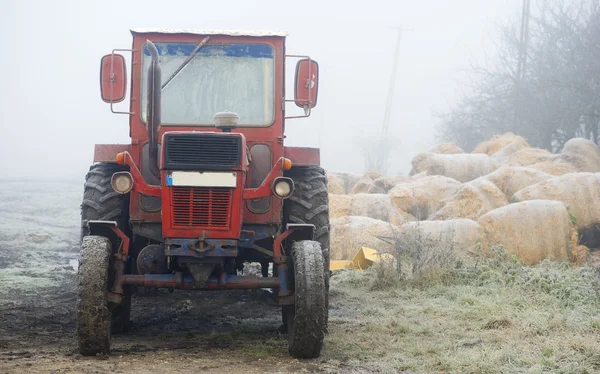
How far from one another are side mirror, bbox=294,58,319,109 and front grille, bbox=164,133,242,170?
4.30 ft

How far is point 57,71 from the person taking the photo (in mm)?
87188

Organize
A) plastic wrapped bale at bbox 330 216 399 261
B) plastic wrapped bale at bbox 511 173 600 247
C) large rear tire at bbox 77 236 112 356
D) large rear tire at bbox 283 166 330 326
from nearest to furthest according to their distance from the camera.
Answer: large rear tire at bbox 77 236 112 356, large rear tire at bbox 283 166 330 326, plastic wrapped bale at bbox 330 216 399 261, plastic wrapped bale at bbox 511 173 600 247

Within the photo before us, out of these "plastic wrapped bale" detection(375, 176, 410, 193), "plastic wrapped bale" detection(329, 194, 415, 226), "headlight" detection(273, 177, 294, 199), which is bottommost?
"plastic wrapped bale" detection(329, 194, 415, 226)

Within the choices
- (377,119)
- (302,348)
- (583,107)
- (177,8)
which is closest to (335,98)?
(377,119)

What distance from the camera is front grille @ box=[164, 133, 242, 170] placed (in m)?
6.71

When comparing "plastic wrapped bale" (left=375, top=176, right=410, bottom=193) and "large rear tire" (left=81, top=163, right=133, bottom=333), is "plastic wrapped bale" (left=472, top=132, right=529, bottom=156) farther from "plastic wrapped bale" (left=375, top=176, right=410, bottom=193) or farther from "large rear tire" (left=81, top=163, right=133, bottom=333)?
"large rear tire" (left=81, top=163, right=133, bottom=333)

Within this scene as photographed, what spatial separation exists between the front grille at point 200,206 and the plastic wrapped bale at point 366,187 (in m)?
12.0

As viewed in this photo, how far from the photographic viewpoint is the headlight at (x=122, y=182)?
6.80 meters

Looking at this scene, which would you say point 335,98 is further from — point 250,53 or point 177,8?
point 250,53

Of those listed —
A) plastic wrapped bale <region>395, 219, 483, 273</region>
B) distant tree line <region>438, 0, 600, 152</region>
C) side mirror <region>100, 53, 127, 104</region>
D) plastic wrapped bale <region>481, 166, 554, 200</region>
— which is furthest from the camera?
distant tree line <region>438, 0, 600, 152</region>

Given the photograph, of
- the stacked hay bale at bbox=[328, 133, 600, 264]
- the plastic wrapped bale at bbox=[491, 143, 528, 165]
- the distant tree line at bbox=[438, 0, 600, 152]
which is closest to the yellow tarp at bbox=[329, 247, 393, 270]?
the stacked hay bale at bbox=[328, 133, 600, 264]

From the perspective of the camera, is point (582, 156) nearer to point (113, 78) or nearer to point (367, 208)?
point (367, 208)

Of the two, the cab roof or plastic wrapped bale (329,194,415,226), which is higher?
the cab roof

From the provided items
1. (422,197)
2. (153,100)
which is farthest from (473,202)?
(153,100)
